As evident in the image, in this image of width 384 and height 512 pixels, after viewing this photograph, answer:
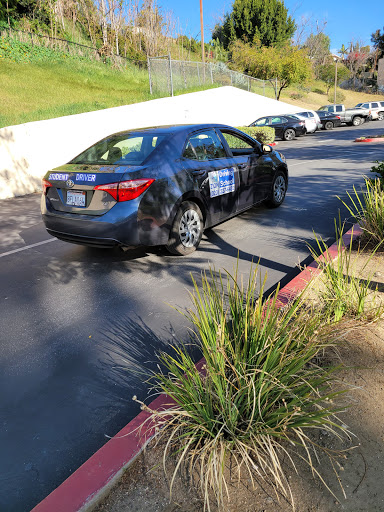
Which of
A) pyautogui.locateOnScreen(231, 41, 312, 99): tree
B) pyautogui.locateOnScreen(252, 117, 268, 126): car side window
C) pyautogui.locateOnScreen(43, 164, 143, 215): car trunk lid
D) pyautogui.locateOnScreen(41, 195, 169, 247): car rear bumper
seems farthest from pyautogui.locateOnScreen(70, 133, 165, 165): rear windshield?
pyautogui.locateOnScreen(231, 41, 312, 99): tree

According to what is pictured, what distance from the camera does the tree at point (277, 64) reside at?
40.4m

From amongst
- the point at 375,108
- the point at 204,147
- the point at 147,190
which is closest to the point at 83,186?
the point at 147,190

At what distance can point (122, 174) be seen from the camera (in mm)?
4566

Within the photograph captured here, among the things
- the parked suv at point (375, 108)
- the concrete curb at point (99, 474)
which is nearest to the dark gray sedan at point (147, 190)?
the concrete curb at point (99, 474)

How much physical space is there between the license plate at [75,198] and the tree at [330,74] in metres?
69.5

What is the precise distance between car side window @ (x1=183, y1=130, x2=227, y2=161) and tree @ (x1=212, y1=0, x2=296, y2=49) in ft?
176

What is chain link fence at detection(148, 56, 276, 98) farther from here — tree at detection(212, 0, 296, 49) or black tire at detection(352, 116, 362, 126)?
tree at detection(212, 0, 296, 49)

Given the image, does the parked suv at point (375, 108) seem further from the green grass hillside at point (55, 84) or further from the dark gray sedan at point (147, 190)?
the dark gray sedan at point (147, 190)

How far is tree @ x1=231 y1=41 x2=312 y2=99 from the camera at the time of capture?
132 feet

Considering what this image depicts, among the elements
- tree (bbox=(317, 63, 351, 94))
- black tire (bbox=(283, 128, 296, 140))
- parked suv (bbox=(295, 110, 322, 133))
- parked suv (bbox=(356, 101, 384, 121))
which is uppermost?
tree (bbox=(317, 63, 351, 94))

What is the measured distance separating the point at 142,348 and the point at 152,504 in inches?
61.1

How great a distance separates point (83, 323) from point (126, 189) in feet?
5.11

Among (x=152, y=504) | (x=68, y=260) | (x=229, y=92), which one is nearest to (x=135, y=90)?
(x=229, y=92)

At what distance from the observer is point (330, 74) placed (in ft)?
220
